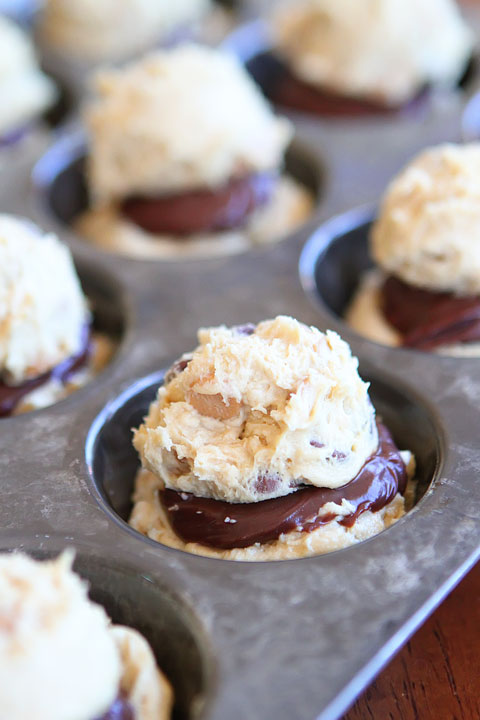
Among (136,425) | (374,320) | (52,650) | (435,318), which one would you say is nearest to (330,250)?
(374,320)

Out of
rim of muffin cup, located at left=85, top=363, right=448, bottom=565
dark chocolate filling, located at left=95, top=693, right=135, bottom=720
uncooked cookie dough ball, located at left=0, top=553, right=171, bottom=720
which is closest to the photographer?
uncooked cookie dough ball, located at left=0, top=553, right=171, bottom=720

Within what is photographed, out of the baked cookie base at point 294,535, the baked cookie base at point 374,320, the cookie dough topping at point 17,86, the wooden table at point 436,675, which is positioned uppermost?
the cookie dough topping at point 17,86

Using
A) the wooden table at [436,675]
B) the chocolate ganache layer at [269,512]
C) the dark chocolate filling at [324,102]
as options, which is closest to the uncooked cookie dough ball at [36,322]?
the chocolate ganache layer at [269,512]

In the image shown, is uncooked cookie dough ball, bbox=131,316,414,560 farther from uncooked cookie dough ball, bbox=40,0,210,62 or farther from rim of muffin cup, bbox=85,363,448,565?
uncooked cookie dough ball, bbox=40,0,210,62

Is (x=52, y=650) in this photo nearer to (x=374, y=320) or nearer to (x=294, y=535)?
(x=294, y=535)

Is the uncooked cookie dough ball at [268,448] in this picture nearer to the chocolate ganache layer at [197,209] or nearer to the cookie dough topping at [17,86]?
the chocolate ganache layer at [197,209]

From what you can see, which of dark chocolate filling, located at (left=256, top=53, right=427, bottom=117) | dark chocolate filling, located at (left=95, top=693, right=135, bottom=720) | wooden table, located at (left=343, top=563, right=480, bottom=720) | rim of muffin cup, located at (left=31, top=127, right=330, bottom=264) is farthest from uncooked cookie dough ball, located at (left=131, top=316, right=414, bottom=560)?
dark chocolate filling, located at (left=256, top=53, right=427, bottom=117)

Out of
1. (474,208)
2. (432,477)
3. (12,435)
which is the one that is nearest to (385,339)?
(474,208)
